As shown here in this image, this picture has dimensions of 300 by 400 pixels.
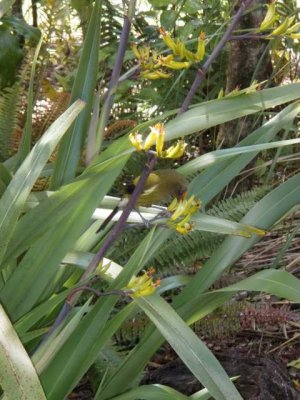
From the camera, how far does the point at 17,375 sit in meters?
0.58

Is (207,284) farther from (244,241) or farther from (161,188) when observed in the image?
(161,188)

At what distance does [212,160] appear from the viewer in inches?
37.1

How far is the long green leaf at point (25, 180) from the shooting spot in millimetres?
820

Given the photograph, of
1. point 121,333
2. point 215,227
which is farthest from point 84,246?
point 121,333

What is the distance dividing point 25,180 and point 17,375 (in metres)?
0.31

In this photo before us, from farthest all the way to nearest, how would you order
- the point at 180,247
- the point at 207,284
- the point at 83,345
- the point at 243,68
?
the point at 243,68 → the point at 180,247 → the point at 207,284 → the point at 83,345

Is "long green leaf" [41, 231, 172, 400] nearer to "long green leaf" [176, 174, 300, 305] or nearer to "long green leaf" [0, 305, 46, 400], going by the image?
"long green leaf" [176, 174, 300, 305]

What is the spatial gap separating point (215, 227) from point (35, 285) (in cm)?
28

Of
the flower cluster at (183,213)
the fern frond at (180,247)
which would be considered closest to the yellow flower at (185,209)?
the flower cluster at (183,213)

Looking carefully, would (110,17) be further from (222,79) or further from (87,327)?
(87,327)

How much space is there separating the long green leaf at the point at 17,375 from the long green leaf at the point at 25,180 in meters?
0.22

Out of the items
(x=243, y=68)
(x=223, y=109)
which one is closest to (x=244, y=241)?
(x=223, y=109)

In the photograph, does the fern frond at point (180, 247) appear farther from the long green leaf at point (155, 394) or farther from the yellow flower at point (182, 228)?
the yellow flower at point (182, 228)

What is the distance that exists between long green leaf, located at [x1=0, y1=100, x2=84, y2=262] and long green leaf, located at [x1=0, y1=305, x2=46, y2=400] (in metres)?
0.22
